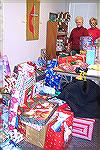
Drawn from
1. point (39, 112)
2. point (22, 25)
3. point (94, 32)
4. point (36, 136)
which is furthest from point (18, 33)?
point (36, 136)

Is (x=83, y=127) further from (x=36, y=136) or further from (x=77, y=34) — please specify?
(x=77, y=34)

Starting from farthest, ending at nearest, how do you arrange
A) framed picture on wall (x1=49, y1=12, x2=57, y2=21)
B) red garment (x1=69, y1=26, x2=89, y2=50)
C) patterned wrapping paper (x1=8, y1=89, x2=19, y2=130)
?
framed picture on wall (x1=49, y1=12, x2=57, y2=21) → red garment (x1=69, y1=26, x2=89, y2=50) → patterned wrapping paper (x1=8, y1=89, x2=19, y2=130)

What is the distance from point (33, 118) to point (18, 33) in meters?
A: 1.75

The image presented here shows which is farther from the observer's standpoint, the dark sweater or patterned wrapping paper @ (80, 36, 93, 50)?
patterned wrapping paper @ (80, 36, 93, 50)

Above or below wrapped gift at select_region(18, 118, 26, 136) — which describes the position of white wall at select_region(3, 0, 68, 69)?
above

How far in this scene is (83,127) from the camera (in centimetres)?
183

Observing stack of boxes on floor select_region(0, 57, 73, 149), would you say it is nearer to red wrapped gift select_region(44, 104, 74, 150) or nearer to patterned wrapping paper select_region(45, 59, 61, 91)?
red wrapped gift select_region(44, 104, 74, 150)

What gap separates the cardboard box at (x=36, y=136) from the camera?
1.67m

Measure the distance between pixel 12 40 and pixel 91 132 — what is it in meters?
1.78

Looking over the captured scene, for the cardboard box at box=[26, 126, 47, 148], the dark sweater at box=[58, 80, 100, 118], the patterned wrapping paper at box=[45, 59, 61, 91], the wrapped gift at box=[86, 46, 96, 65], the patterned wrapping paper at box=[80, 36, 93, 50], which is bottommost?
the cardboard box at box=[26, 126, 47, 148]

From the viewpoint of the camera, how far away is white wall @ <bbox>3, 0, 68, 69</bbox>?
284cm

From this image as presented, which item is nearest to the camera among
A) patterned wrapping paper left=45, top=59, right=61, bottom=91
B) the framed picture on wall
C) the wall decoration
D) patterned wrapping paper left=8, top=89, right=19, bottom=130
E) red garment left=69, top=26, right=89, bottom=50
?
patterned wrapping paper left=8, top=89, right=19, bottom=130

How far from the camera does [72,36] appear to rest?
125 inches

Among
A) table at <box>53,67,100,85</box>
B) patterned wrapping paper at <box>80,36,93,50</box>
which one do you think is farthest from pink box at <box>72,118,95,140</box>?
patterned wrapping paper at <box>80,36,93,50</box>
